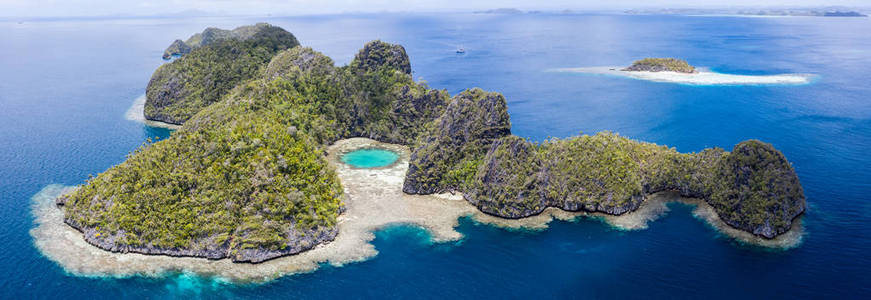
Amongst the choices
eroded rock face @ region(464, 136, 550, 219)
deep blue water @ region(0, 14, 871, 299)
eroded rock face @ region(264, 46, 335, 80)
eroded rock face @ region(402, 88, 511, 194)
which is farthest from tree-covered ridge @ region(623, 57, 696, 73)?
eroded rock face @ region(464, 136, 550, 219)

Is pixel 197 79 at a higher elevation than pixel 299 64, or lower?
lower

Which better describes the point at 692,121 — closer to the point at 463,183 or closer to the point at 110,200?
the point at 463,183

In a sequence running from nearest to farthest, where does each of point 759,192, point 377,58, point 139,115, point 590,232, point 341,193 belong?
point 759,192, point 590,232, point 341,193, point 377,58, point 139,115

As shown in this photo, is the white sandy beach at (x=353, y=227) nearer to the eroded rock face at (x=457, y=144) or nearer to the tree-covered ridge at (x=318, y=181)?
the tree-covered ridge at (x=318, y=181)

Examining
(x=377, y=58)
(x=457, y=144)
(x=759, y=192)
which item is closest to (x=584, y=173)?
(x=457, y=144)

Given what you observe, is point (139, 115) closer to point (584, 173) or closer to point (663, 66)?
point (584, 173)

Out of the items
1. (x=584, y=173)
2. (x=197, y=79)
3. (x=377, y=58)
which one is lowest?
(x=584, y=173)

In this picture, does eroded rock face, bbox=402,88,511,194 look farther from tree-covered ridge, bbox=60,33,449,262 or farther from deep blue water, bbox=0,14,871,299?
tree-covered ridge, bbox=60,33,449,262

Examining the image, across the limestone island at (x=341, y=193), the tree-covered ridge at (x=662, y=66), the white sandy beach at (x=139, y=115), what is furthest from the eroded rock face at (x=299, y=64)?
the tree-covered ridge at (x=662, y=66)
